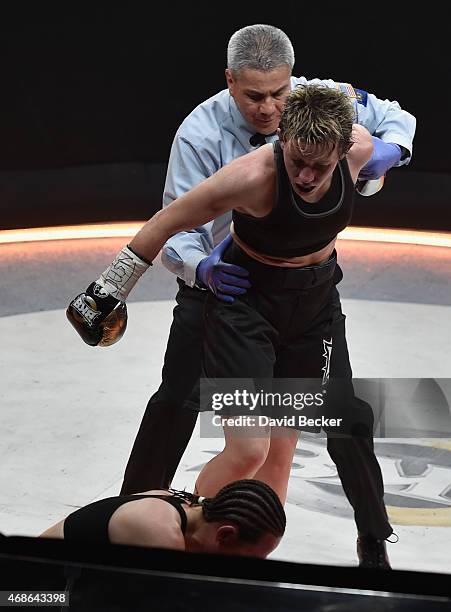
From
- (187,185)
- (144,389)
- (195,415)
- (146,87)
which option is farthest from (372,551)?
(146,87)

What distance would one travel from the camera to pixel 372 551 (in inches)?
140

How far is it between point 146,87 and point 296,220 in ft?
16.6

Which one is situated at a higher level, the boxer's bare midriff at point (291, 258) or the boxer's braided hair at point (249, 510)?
the boxer's bare midriff at point (291, 258)

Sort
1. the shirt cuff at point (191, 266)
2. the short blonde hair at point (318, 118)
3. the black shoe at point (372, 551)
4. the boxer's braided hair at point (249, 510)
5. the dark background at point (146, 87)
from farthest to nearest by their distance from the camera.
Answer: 1. the dark background at point (146, 87)
2. the shirt cuff at point (191, 266)
3. the black shoe at point (372, 551)
4. the short blonde hair at point (318, 118)
5. the boxer's braided hair at point (249, 510)

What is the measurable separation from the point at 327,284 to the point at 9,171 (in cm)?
506

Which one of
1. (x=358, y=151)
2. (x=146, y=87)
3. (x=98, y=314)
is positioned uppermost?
(x=146, y=87)

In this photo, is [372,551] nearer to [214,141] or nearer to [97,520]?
[97,520]

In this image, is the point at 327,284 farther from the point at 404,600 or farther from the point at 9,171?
the point at 9,171

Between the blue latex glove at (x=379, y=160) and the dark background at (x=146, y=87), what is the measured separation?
4.27 m

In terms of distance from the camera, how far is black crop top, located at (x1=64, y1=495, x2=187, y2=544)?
280 centimetres

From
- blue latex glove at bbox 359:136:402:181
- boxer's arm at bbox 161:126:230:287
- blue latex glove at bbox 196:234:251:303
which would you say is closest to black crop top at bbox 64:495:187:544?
blue latex glove at bbox 196:234:251:303

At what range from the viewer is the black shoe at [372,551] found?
3545 millimetres

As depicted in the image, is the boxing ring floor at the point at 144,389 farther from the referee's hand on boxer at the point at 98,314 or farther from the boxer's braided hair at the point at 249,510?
the referee's hand on boxer at the point at 98,314

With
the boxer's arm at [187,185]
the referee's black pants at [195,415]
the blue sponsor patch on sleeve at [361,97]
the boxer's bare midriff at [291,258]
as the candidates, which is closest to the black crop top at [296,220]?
the boxer's bare midriff at [291,258]
